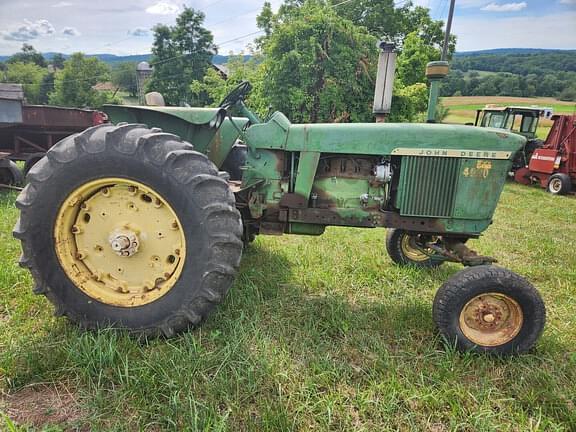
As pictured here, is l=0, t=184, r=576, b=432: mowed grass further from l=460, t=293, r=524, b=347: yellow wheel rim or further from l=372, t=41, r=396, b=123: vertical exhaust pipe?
l=372, t=41, r=396, b=123: vertical exhaust pipe

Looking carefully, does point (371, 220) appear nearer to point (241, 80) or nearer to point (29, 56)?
point (241, 80)

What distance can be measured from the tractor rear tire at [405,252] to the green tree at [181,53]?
34.7 metres

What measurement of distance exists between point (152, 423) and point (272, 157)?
6.00ft

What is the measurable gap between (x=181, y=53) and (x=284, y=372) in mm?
40811

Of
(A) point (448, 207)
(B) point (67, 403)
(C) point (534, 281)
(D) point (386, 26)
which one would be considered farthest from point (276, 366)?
(D) point (386, 26)

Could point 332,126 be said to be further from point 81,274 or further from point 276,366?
point 81,274

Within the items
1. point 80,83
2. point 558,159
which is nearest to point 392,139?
point 558,159

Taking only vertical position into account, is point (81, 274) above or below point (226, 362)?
above

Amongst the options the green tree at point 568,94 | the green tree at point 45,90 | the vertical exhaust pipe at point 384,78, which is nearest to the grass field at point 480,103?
the green tree at point 568,94

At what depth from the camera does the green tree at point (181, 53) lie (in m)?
35.2

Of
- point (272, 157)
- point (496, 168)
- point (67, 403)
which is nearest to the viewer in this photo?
point (67, 403)

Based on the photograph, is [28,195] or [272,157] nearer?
[28,195]

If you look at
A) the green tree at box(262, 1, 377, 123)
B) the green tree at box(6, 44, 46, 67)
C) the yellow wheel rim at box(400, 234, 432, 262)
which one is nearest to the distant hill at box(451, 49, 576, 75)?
the green tree at box(262, 1, 377, 123)

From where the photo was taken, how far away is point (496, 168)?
2592 mm
